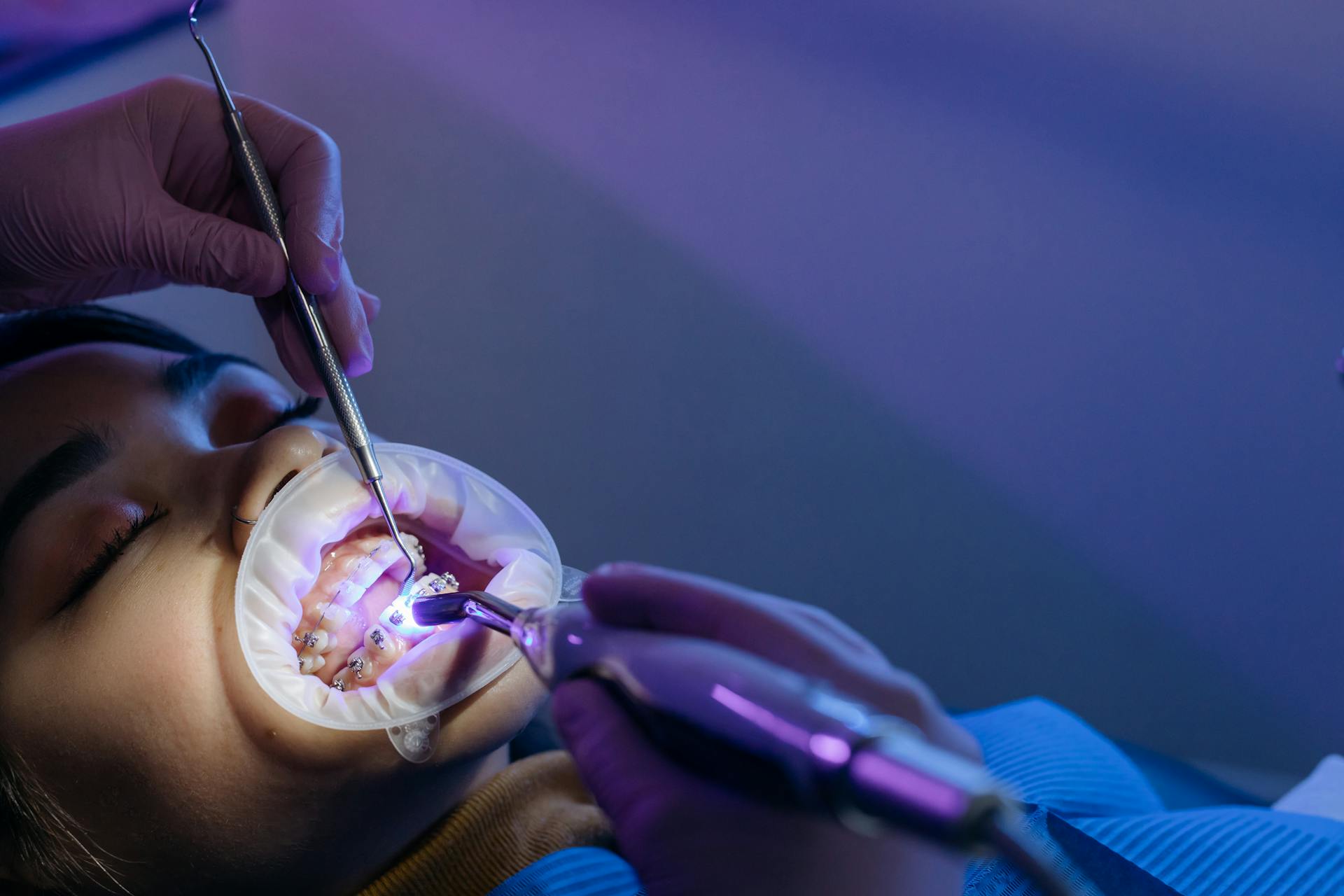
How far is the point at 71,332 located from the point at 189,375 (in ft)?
0.81

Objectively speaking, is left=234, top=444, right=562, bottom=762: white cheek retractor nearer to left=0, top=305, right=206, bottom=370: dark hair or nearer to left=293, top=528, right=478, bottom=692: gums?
left=293, top=528, right=478, bottom=692: gums

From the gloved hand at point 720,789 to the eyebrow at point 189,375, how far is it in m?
0.61

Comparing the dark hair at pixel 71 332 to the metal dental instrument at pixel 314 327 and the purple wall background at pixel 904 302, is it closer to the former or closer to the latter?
the metal dental instrument at pixel 314 327

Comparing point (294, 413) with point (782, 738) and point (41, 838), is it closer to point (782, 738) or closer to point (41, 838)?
point (41, 838)

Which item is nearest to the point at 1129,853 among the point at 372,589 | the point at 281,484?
the point at 372,589

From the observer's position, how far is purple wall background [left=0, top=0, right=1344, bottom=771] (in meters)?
1.29

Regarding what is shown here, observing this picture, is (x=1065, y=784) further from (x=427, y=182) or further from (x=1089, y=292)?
(x=427, y=182)

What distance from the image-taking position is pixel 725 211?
145 centimetres

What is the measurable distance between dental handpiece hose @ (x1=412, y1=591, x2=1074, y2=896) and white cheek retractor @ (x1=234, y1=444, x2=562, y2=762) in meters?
0.20

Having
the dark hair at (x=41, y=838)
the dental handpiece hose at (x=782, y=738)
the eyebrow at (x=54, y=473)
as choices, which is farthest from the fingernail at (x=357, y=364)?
the dental handpiece hose at (x=782, y=738)

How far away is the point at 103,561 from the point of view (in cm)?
83

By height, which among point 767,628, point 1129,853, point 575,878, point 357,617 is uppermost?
point 767,628

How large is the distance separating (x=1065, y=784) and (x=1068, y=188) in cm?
88

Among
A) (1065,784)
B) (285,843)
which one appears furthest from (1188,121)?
(285,843)
